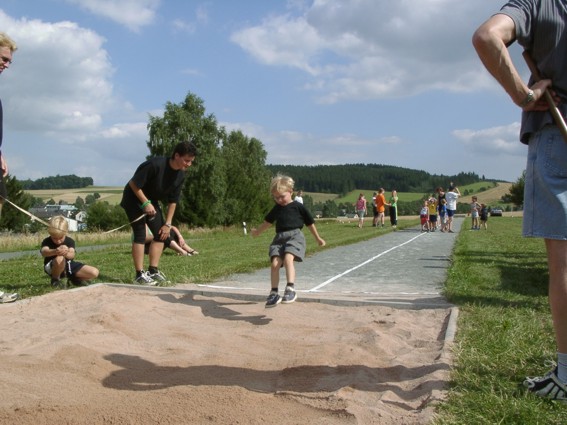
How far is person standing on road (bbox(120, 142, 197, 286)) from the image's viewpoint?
24.1 ft

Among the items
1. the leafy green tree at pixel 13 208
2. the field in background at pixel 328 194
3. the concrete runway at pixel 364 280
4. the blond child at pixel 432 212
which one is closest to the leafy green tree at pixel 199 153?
the leafy green tree at pixel 13 208

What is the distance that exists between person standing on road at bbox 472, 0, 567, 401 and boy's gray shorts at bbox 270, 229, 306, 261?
338 centimetres

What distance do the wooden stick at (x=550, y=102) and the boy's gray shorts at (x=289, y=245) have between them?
3.57 meters

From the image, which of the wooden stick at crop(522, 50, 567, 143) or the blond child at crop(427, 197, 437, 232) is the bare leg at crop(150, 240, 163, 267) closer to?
the wooden stick at crop(522, 50, 567, 143)

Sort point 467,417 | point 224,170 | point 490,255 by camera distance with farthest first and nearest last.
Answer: point 224,170 < point 490,255 < point 467,417

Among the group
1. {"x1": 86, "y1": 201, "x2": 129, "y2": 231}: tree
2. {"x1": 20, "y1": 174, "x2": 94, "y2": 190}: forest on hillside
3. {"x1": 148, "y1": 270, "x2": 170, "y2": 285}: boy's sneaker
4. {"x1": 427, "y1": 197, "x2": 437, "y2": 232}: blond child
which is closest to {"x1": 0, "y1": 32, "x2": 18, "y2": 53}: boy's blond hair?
{"x1": 148, "y1": 270, "x2": 170, "y2": 285}: boy's sneaker

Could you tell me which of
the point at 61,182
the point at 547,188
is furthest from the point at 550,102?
the point at 61,182

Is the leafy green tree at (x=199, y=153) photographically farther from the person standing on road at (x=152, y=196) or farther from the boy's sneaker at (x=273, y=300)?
the boy's sneaker at (x=273, y=300)

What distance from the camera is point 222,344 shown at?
4465mm

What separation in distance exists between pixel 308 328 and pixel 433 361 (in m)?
1.41

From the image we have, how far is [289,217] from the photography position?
21.4 feet

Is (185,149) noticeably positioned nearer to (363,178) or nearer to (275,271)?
(275,271)

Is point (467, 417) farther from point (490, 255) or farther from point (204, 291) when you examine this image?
point (490, 255)

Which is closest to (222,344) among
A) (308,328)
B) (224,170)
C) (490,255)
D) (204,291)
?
(308,328)
